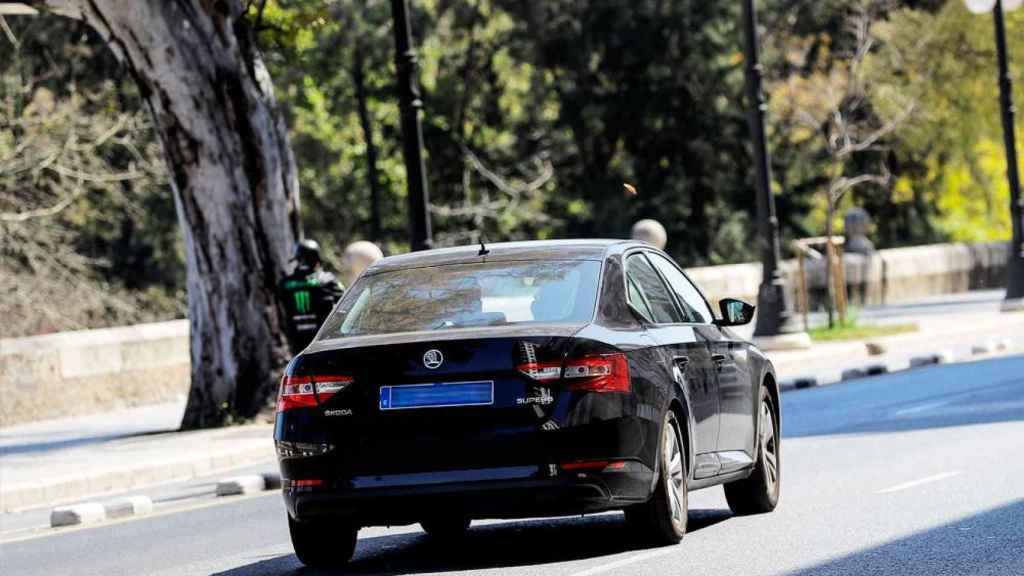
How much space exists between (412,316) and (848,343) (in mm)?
20681

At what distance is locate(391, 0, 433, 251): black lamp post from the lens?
21.2 m

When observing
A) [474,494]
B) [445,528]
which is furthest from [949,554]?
[445,528]

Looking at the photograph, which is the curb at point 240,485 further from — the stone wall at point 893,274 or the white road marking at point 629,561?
the stone wall at point 893,274

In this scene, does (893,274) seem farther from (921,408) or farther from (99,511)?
(99,511)

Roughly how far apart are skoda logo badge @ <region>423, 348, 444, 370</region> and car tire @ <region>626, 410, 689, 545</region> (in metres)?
1.10

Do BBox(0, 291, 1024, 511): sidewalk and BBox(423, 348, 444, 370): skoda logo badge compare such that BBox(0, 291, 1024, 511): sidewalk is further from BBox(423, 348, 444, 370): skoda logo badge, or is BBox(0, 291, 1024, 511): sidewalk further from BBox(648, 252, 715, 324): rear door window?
BBox(423, 348, 444, 370): skoda logo badge

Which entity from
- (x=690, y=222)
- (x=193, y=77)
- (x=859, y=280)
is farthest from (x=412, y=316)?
(x=690, y=222)

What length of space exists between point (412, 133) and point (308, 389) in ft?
39.7

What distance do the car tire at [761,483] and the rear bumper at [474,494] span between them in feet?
7.85

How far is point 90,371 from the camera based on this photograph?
26109 millimetres

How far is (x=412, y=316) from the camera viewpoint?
9773 millimetres

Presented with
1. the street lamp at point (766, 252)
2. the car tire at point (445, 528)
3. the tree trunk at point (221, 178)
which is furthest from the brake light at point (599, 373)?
the street lamp at point (766, 252)

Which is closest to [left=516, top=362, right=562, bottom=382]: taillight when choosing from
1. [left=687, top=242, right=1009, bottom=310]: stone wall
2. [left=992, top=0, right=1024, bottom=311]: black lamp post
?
[left=687, top=242, right=1009, bottom=310]: stone wall

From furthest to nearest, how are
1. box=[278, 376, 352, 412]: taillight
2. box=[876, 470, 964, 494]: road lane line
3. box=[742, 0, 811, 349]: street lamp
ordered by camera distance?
box=[742, 0, 811, 349]: street lamp
box=[876, 470, 964, 494]: road lane line
box=[278, 376, 352, 412]: taillight
